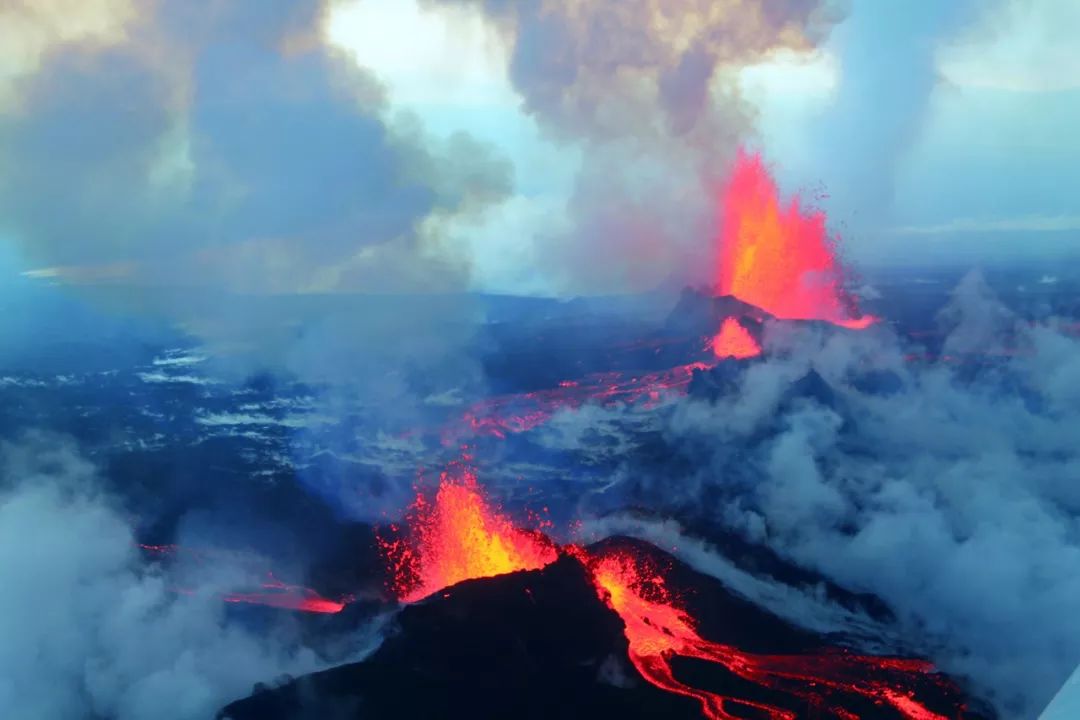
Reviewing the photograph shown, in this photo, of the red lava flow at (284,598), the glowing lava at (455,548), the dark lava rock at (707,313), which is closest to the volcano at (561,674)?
the glowing lava at (455,548)

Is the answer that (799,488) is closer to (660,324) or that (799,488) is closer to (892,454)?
(892,454)

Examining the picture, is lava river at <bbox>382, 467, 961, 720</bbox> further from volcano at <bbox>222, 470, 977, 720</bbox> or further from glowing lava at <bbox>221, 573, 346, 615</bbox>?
glowing lava at <bbox>221, 573, 346, 615</bbox>

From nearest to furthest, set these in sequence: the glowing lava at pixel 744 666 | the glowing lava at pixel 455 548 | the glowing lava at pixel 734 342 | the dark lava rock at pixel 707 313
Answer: the glowing lava at pixel 744 666, the glowing lava at pixel 455 548, the glowing lava at pixel 734 342, the dark lava rock at pixel 707 313

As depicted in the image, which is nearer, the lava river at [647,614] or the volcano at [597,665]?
the volcano at [597,665]

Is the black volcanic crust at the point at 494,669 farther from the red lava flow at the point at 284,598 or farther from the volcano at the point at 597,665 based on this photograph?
the red lava flow at the point at 284,598

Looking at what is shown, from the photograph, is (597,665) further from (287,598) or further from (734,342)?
(734,342)

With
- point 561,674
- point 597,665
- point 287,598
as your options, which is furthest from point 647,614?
point 287,598
